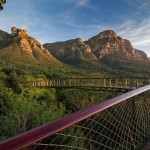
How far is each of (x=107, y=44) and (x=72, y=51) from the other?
82.0 ft

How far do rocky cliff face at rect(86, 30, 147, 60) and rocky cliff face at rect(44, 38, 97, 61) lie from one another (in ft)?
20.5

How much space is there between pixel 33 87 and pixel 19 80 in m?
3.40

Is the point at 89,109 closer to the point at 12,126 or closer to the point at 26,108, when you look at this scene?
the point at 12,126

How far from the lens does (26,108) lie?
66.0 feet

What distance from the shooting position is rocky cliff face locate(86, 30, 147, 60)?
105 metres

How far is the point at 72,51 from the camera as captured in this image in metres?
94.6

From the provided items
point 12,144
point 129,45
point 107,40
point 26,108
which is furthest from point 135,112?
point 129,45

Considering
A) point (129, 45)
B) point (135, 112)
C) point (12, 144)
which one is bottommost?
point (135, 112)

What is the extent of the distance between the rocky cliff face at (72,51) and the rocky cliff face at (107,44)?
6.23 m

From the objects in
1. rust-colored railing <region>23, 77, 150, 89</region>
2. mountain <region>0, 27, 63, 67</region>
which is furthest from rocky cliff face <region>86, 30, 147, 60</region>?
rust-colored railing <region>23, 77, 150, 89</region>

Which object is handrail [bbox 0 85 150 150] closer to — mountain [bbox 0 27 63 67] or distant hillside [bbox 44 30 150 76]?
mountain [bbox 0 27 63 67]

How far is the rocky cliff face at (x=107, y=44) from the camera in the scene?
343ft

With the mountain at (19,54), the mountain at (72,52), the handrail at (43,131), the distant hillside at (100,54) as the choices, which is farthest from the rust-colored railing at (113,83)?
the mountain at (72,52)

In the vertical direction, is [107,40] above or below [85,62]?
above
